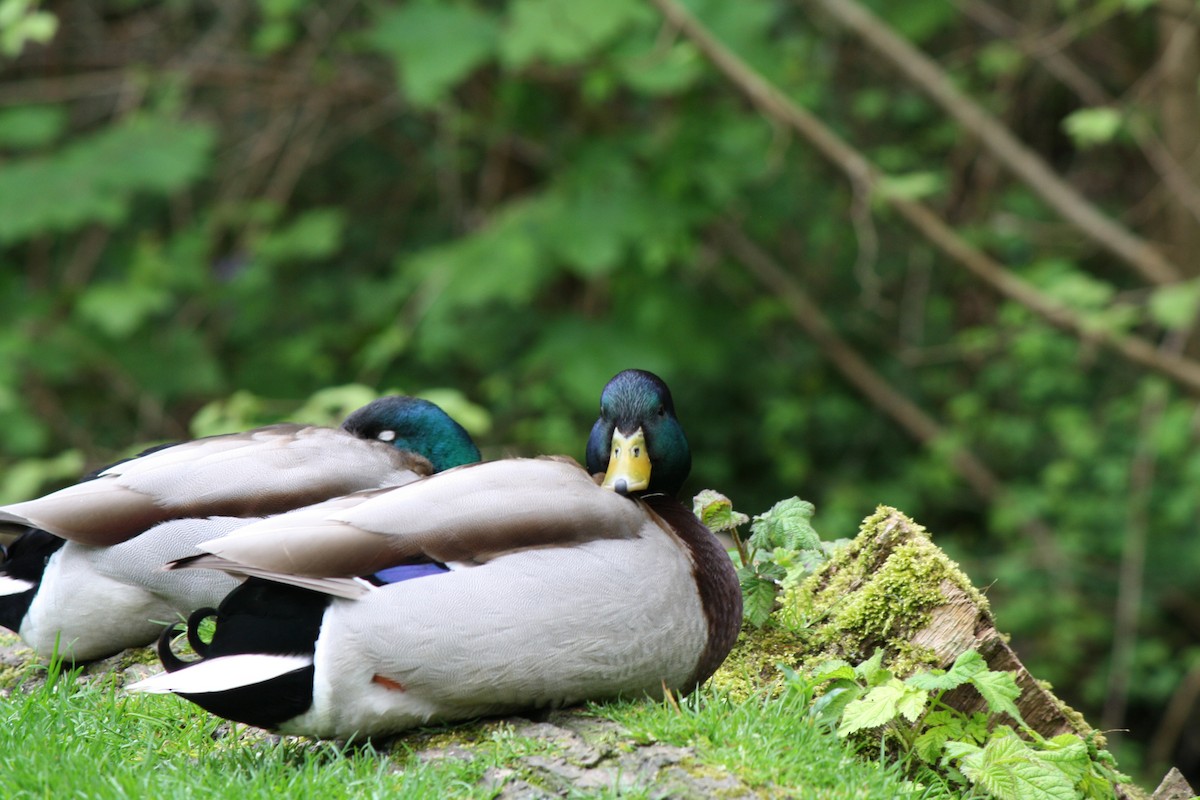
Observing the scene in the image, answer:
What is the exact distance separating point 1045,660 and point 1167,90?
11.3 feet

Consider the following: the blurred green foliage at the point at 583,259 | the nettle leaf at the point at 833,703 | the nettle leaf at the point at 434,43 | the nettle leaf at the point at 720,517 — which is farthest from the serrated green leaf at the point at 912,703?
the nettle leaf at the point at 434,43

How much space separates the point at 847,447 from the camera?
9.62 m

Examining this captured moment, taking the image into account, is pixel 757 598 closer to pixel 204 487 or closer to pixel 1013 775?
pixel 1013 775

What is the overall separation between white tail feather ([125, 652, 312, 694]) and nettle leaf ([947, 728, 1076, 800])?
54.7 inches

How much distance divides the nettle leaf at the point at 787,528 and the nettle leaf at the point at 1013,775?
70cm

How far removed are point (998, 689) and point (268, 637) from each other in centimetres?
151

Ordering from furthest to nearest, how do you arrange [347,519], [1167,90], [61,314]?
[61,314]
[1167,90]
[347,519]

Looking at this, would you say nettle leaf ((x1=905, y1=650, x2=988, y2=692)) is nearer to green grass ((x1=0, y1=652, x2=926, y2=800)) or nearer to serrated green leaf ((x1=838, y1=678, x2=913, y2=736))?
Result: serrated green leaf ((x1=838, y1=678, x2=913, y2=736))

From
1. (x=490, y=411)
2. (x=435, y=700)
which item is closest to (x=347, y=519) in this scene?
(x=435, y=700)

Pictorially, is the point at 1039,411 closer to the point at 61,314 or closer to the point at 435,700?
the point at 61,314

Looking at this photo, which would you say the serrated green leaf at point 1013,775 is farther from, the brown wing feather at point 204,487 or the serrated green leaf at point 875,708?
the brown wing feather at point 204,487

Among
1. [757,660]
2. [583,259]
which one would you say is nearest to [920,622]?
[757,660]

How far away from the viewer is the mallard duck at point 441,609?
262cm

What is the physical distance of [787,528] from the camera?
3410 mm
